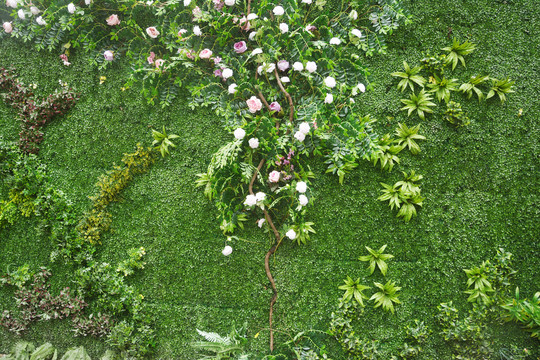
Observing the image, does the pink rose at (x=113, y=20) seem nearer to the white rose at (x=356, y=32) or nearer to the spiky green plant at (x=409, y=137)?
the white rose at (x=356, y=32)

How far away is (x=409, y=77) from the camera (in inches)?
126

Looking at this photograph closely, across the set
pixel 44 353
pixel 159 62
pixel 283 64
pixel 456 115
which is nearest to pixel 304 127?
pixel 283 64

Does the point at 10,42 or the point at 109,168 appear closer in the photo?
the point at 109,168

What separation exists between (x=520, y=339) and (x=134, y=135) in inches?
177

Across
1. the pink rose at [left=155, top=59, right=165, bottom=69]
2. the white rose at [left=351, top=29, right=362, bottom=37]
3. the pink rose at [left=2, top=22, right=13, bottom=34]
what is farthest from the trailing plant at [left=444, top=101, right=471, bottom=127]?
the pink rose at [left=2, top=22, right=13, bottom=34]

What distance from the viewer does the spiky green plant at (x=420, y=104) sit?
10.3 feet

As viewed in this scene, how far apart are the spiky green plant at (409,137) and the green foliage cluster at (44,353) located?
3762 mm

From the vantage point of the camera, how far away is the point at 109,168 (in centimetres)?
354

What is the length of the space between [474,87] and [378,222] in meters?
1.72

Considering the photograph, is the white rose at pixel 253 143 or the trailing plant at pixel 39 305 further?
the trailing plant at pixel 39 305

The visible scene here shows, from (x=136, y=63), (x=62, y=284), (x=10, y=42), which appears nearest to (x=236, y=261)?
(x=62, y=284)

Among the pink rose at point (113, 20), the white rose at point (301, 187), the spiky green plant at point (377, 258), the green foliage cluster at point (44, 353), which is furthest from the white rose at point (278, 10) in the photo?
the green foliage cluster at point (44, 353)

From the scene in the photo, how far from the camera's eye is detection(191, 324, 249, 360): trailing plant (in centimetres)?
275

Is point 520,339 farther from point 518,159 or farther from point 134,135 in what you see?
point 134,135
